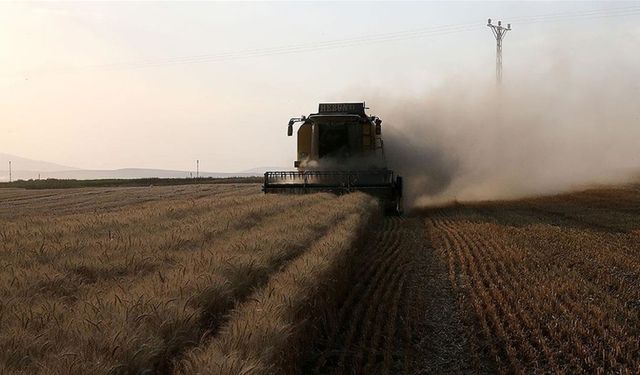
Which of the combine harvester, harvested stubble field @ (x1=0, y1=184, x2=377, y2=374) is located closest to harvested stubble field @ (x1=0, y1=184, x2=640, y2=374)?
harvested stubble field @ (x1=0, y1=184, x2=377, y2=374)

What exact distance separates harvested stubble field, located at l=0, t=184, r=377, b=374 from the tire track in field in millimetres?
419

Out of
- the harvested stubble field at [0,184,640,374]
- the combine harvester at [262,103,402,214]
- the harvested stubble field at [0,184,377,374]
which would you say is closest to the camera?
the harvested stubble field at [0,184,377,374]

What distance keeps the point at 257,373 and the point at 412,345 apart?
11.0ft

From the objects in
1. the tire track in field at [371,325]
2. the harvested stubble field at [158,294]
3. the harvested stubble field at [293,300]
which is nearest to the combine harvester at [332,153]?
the harvested stubble field at [293,300]

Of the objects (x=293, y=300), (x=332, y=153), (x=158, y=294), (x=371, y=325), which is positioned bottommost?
(x=371, y=325)

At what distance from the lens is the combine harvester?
21.2m

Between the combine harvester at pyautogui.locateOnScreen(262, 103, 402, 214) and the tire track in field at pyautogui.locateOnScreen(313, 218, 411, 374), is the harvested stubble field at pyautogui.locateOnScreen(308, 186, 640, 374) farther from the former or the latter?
the combine harvester at pyautogui.locateOnScreen(262, 103, 402, 214)

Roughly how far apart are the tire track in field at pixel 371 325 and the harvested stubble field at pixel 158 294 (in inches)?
16.5

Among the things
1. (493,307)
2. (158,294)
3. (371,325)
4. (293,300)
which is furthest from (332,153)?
(158,294)

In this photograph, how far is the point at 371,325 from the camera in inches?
276

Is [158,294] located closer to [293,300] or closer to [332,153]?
[293,300]

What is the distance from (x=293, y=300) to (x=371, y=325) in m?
1.97

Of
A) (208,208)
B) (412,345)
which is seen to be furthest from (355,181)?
(412,345)

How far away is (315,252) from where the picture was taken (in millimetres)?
7758
